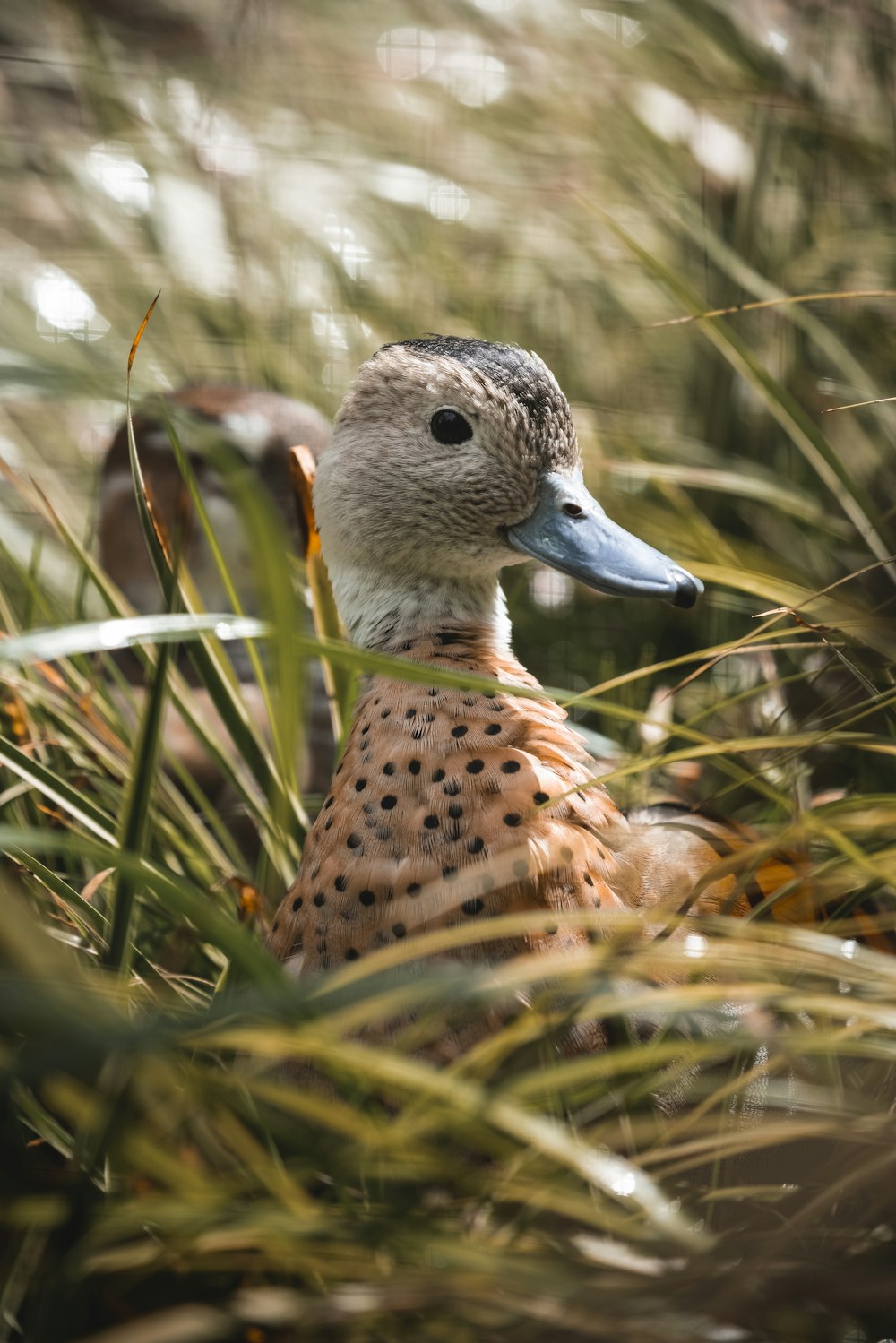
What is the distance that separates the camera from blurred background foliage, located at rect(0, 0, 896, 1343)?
73cm

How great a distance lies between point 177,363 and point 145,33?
1625mm

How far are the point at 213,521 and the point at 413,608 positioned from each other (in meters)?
1.52

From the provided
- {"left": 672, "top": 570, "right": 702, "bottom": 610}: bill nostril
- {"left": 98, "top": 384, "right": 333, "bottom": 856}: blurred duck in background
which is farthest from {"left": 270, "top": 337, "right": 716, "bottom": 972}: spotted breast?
{"left": 98, "top": 384, "right": 333, "bottom": 856}: blurred duck in background

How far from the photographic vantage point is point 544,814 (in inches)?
41.7

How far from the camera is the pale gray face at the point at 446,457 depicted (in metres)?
1.29

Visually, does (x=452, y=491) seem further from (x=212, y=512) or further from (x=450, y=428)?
(x=212, y=512)

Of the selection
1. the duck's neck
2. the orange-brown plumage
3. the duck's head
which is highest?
the duck's head

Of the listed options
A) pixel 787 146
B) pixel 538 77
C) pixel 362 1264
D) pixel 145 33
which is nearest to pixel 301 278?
pixel 538 77

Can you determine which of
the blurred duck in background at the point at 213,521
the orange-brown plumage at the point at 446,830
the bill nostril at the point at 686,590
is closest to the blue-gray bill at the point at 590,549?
the bill nostril at the point at 686,590

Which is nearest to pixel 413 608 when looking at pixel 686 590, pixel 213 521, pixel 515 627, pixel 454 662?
pixel 454 662

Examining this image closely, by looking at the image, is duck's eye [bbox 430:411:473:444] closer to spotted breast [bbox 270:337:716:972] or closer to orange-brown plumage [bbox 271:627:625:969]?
spotted breast [bbox 270:337:716:972]

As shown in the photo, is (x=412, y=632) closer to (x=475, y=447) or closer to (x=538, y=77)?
(x=475, y=447)

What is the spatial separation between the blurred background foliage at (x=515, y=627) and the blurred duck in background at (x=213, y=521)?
97 millimetres

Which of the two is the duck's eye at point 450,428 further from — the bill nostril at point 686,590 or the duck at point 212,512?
the duck at point 212,512
